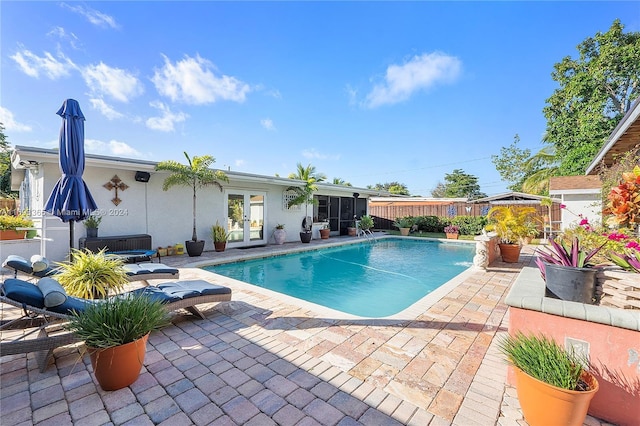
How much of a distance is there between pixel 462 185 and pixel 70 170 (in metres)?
55.0

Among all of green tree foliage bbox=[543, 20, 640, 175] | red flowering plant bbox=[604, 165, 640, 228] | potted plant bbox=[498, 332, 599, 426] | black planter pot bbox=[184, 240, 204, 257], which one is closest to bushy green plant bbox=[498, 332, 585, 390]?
potted plant bbox=[498, 332, 599, 426]

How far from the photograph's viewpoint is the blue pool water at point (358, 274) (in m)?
5.89

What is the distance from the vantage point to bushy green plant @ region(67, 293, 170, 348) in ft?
7.38

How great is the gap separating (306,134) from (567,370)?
20.5 meters

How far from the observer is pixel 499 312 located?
4305mm

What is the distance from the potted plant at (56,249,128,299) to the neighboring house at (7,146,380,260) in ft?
10.8

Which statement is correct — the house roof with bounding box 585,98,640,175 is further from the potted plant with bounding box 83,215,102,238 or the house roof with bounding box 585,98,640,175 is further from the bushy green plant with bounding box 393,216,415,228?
the bushy green plant with bounding box 393,216,415,228

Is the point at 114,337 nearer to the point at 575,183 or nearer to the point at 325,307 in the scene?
the point at 325,307

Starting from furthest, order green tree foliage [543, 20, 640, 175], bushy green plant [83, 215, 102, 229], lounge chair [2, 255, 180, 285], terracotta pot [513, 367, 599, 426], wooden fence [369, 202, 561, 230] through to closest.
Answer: wooden fence [369, 202, 561, 230] < green tree foliage [543, 20, 640, 175] < bushy green plant [83, 215, 102, 229] < lounge chair [2, 255, 180, 285] < terracotta pot [513, 367, 599, 426]

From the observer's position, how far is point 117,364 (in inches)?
90.1

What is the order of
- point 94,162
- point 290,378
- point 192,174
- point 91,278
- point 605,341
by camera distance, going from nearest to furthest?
point 605,341 < point 290,378 < point 91,278 < point 94,162 < point 192,174

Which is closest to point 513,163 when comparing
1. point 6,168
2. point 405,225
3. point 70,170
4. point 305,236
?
point 405,225

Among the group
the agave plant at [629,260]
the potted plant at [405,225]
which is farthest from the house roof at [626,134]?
the potted plant at [405,225]

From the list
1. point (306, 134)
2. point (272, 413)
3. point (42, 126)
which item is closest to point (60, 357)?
point (272, 413)
